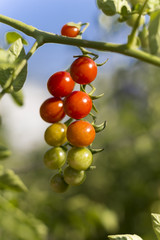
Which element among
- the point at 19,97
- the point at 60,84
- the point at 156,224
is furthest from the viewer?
the point at 19,97

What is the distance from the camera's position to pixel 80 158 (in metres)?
0.92

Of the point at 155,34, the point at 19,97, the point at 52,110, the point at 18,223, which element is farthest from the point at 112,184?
the point at 155,34

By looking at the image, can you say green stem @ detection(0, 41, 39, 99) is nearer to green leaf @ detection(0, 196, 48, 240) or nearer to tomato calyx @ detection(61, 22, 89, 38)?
tomato calyx @ detection(61, 22, 89, 38)

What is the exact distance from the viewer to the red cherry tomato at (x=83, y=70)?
93 centimetres

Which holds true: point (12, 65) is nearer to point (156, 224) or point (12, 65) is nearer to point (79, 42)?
point (79, 42)

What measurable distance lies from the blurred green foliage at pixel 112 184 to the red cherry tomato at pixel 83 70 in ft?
2.27

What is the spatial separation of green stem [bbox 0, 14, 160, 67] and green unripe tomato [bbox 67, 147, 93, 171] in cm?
28

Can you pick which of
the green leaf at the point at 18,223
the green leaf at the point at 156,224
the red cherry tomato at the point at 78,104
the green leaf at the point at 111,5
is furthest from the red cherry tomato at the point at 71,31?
the green leaf at the point at 18,223

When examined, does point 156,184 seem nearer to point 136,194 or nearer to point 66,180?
point 136,194

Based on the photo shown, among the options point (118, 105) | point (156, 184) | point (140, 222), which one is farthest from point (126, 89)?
point (140, 222)

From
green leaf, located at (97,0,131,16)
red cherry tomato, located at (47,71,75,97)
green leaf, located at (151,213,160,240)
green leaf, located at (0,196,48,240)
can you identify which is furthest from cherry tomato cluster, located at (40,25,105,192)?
green leaf, located at (0,196,48,240)

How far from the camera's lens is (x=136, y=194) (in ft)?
10.0

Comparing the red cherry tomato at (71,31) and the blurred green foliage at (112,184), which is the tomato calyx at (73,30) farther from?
the blurred green foliage at (112,184)

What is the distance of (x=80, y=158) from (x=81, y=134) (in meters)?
0.07
